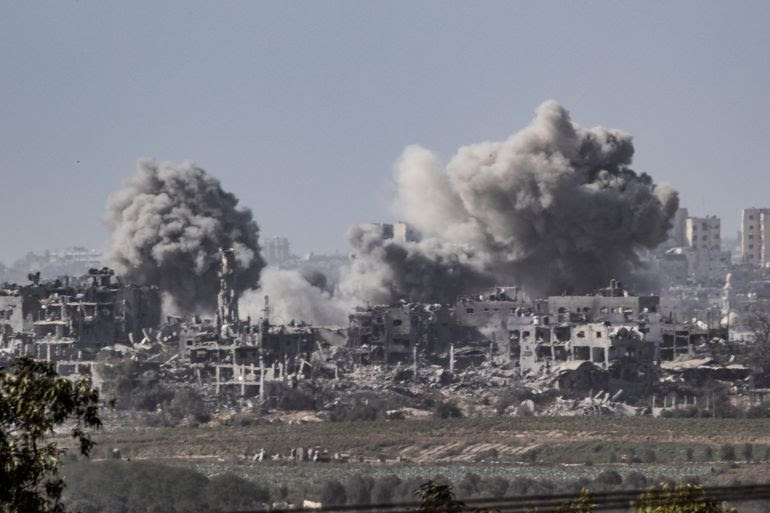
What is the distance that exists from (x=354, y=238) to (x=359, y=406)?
1050 inches

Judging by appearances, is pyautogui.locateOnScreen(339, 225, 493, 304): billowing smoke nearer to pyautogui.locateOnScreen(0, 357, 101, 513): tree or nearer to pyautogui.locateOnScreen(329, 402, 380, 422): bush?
pyautogui.locateOnScreen(329, 402, 380, 422): bush

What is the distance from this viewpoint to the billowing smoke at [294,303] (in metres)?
125

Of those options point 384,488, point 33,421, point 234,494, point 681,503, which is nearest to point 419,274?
point 384,488

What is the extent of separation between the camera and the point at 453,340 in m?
112

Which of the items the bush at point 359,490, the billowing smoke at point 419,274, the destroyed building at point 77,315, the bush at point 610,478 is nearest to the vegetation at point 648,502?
the bush at point 359,490

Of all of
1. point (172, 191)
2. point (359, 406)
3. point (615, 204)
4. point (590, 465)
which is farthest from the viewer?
point (172, 191)

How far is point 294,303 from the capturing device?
419ft

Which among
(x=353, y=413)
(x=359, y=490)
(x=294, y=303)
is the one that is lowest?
(x=359, y=490)

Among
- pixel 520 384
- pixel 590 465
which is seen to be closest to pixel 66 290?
pixel 520 384

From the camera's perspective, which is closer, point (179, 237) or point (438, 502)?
point (438, 502)

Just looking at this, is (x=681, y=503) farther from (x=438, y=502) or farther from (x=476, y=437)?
(x=476, y=437)

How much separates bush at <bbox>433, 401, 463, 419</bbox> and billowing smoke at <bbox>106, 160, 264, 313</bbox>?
2494 cm

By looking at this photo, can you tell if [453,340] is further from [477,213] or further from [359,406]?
[359,406]

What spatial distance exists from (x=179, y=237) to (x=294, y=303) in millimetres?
10754
